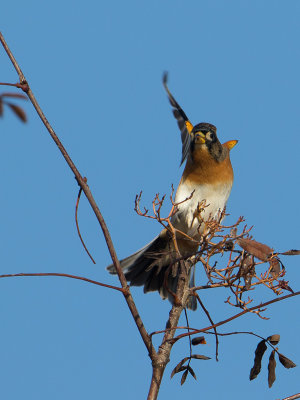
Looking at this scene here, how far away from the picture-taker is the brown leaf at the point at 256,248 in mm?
2230

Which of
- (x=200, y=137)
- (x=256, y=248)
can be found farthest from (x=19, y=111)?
(x=200, y=137)

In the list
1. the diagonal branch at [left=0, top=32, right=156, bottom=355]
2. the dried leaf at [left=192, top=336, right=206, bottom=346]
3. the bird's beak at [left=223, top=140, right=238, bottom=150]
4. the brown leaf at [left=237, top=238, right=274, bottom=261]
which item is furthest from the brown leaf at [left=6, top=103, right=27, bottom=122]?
the bird's beak at [left=223, top=140, right=238, bottom=150]

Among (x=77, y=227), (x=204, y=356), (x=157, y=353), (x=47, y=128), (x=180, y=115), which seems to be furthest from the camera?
(x=180, y=115)

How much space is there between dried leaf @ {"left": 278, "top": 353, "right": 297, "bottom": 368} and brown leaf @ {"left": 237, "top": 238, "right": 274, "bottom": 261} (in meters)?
0.39

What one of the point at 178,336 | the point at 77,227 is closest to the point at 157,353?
the point at 178,336

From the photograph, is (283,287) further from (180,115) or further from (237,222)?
(180,115)

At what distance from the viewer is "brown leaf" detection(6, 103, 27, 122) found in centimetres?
116

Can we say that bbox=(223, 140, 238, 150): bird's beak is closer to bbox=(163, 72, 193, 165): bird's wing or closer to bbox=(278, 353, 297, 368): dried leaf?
bbox=(163, 72, 193, 165): bird's wing

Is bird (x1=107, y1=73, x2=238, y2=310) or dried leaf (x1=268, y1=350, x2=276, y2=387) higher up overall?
bird (x1=107, y1=73, x2=238, y2=310)

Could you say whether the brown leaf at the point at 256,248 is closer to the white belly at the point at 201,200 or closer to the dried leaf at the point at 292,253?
the dried leaf at the point at 292,253

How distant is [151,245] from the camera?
6.65 meters

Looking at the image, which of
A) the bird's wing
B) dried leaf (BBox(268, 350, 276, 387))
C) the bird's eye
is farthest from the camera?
the bird's eye

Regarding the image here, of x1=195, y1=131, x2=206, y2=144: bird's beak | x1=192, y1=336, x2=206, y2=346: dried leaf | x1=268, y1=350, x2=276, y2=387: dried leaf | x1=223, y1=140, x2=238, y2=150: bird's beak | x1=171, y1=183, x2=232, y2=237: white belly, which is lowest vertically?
x1=268, y1=350, x2=276, y2=387: dried leaf

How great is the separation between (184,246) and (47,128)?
15.3 ft
